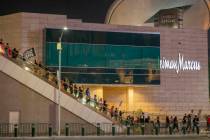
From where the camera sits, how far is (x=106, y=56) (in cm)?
5725

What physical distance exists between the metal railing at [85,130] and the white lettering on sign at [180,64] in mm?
14608

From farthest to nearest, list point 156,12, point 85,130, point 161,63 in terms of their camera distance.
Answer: point 156,12 → point 161,63 → point 85,130

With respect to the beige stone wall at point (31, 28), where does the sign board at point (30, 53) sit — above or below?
below

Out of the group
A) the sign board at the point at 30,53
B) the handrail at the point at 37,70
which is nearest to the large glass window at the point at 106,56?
the sign board at the point at 30,53

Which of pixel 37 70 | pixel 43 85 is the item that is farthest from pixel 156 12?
pixel 43 85

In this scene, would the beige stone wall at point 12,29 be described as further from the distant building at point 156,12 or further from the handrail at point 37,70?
the distant building at point 156,12

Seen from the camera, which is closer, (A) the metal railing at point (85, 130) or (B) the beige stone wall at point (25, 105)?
(A) the metal railing at point (85, 130)

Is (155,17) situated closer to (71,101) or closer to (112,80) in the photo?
(112,80)

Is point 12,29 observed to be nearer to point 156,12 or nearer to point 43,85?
point 43,85

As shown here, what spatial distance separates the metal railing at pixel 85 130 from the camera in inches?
1585

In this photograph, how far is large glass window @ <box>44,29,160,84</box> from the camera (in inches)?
2196

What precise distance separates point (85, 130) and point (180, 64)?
2097 cm

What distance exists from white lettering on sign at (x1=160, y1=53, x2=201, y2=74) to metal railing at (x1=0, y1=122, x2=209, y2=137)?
1461 centimetres

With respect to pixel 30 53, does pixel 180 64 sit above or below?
below
